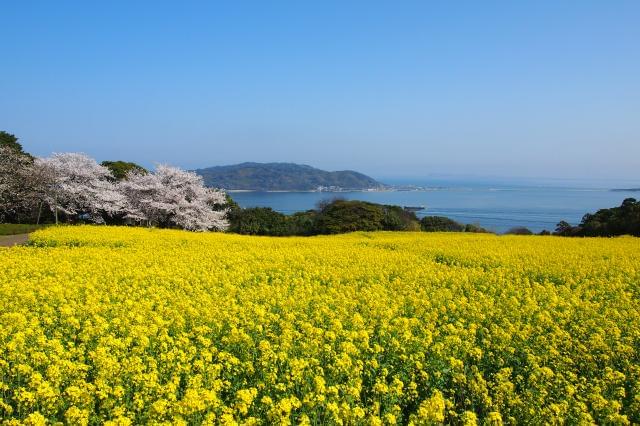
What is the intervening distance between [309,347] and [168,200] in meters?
37.0

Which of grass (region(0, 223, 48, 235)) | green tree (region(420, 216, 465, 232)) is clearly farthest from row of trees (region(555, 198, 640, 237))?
grass (region(0, 223, 48, 235))

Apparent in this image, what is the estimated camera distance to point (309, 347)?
6484mm

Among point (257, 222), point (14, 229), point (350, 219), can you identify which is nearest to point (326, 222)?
point (350, 219)

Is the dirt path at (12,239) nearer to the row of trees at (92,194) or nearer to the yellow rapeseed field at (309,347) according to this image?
the row of trees at (92,194)

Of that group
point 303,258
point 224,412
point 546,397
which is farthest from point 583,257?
point 224,412

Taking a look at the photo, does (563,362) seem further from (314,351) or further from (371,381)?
(314,351)

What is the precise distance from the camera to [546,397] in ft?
19.5

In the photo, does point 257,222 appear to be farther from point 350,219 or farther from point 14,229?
point 14,229

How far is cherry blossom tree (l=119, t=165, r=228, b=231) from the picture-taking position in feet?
134

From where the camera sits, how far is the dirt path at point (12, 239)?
25638mm

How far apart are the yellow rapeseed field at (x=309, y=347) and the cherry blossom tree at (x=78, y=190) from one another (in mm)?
27684

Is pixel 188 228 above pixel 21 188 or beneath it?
beneath

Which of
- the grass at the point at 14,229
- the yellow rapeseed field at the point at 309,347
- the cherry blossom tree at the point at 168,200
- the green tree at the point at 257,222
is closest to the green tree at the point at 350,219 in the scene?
the green tree at the point at 257,222

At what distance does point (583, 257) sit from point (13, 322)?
57.8ft
